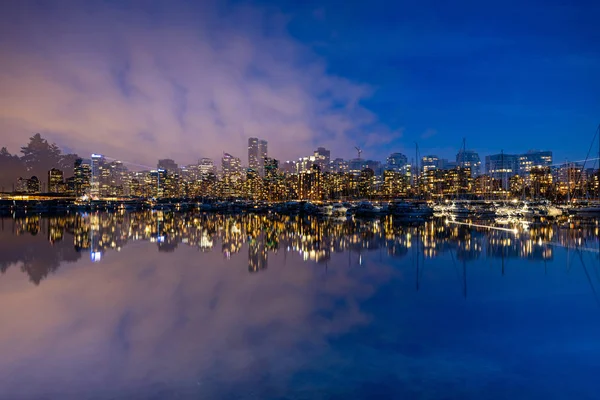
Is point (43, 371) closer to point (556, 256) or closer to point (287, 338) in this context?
point (287, 338)

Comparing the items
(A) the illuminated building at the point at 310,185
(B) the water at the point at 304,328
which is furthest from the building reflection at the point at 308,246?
(A) the illuminated building at the point at 310,185

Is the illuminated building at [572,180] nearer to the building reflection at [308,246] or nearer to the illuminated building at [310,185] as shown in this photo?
the illuminated building at [310,185]

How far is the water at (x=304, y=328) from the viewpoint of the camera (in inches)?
274

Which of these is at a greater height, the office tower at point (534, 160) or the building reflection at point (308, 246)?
the office tower at point (534, 160)

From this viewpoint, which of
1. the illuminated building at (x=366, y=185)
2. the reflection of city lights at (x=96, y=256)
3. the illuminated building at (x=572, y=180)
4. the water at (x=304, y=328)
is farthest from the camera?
the illuminated building at (x=366, y=185)

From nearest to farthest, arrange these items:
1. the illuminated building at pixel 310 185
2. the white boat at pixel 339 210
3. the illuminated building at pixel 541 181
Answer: the white boat at pixel 339 210
the illuminated building at pixel 541 181
the illuminated building at pixel 310 185

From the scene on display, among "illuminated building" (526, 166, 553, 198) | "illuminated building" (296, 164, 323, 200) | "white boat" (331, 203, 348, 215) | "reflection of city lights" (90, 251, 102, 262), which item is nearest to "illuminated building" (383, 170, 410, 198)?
"illuminated building" (296, 164, 323, 200)

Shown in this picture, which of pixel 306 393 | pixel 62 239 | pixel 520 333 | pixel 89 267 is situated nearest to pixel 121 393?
pixel 306 393

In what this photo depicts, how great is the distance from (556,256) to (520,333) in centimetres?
1275

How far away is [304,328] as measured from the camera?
32.2ft

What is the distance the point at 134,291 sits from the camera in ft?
46.0

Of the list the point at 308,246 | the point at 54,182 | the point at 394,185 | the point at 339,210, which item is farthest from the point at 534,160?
the point at 54,182

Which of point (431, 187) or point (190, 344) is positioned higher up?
point (431, 187)

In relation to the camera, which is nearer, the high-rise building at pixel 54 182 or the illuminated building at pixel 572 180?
the illuminated building at pixel 572 180
